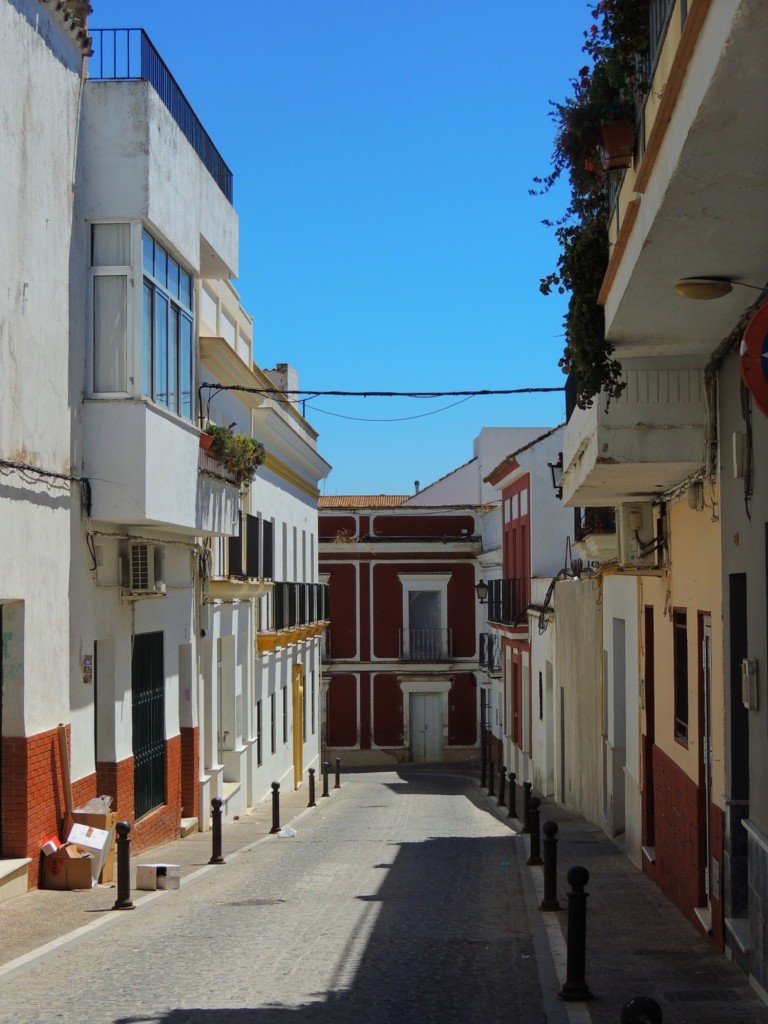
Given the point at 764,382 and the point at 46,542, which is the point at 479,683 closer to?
the point at 46,542

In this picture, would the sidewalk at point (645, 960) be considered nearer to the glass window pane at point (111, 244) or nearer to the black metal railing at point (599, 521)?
the black metal railing at point (599, 521)

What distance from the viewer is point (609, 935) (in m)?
9.93

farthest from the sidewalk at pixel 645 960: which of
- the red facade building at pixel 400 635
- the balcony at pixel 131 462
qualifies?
the red facade building at pixel 400 635

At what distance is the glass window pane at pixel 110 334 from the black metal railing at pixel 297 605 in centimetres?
1255

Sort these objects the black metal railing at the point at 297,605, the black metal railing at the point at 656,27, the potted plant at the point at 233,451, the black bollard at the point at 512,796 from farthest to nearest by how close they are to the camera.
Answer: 1. the black metal railing at the point at 297,605
2. the black bollard at the point at 512,796
3. the potted plant at the point at 233,451
4. the black metal railing at the point at 656,27

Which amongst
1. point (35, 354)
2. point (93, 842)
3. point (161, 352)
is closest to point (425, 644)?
point (161, 352)

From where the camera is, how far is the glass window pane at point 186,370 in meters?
15.2

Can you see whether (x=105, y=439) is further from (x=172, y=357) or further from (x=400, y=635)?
(x=400, y=635)

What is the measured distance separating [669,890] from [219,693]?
35.0ft

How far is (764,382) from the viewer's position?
18.8 feet

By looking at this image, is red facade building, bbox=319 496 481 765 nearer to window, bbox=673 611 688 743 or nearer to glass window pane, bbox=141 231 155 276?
glass window pane, bbox=141 231 155 276

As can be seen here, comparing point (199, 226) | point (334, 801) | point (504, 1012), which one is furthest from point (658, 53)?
point (334, 801)

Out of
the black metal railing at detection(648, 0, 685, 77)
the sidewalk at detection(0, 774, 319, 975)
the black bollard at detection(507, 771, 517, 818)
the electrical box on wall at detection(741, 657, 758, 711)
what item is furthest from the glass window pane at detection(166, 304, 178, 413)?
the black bollard at detection(507, 771, 517, 818)

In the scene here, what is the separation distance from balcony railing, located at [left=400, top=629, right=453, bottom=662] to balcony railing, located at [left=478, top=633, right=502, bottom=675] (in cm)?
383
